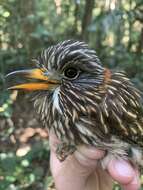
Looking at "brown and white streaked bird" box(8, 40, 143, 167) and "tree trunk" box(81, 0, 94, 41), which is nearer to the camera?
"brown and white streaked bird" box(8, 40, 143, 167)

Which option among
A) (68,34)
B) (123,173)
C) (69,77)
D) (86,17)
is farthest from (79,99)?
(68,34)

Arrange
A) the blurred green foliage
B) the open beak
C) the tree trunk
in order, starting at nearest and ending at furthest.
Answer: the open beak < the blurred green foliage < the tree trunk

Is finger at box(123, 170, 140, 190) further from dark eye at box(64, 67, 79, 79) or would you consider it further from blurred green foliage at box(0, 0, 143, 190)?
blurred green foliage at box(0, 0, 143, 190)

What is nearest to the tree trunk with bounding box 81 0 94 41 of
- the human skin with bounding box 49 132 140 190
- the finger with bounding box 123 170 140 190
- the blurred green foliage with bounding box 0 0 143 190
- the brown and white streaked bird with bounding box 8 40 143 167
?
the blurred green foliage with bounding box 0 0 143 190

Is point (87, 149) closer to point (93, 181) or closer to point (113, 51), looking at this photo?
point (93, 181)

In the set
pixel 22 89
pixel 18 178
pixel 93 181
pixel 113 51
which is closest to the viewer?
pixel 22 89

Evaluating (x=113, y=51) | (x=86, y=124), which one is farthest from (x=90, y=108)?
(x=113, y=51)

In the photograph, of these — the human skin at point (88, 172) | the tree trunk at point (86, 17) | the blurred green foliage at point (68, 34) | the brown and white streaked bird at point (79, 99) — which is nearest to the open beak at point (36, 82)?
the brown and white streaked bird at point (79, 99)
